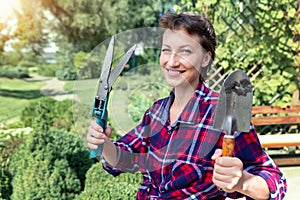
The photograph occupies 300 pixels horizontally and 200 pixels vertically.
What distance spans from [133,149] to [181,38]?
1.19ft

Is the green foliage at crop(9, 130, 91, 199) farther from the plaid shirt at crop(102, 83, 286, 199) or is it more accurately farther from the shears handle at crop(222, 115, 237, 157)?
the shears handle at crop(222, 115, 237, 157)

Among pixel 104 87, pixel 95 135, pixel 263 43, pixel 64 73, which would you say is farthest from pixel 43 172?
pixel 64 73

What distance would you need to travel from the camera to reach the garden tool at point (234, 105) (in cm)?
83

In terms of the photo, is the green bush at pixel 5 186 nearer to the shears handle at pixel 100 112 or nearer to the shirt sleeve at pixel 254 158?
the shears handle at pixel 100 112

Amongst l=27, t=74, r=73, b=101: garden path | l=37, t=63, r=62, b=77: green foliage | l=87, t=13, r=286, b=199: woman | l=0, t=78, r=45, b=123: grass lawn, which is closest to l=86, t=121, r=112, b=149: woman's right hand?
l=87, t=13, r=286, b=199: woman

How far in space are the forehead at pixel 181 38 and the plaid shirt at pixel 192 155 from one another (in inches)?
4.9

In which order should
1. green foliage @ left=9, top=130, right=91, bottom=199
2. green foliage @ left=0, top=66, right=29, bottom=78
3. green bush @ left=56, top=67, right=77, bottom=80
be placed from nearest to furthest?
green foliage @ left=9, top=130, right=91, bottom=199
green bush @ left=56, top=67, right=77, bottom=80
green foliage @ left=0, top=66, right=29, bottom=78

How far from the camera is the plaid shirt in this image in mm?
1055

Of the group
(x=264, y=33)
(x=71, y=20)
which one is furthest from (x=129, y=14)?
(x=264, y=33)

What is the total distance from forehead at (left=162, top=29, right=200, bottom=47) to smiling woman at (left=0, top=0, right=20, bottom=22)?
877 centimetres

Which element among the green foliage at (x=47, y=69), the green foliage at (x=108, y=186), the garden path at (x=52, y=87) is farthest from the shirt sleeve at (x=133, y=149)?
the green foliage at (x=47, y=69)

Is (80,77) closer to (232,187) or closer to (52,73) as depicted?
(232,187)

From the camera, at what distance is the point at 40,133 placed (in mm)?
2514

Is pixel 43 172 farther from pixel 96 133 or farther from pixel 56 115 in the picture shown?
pixel 56 115
